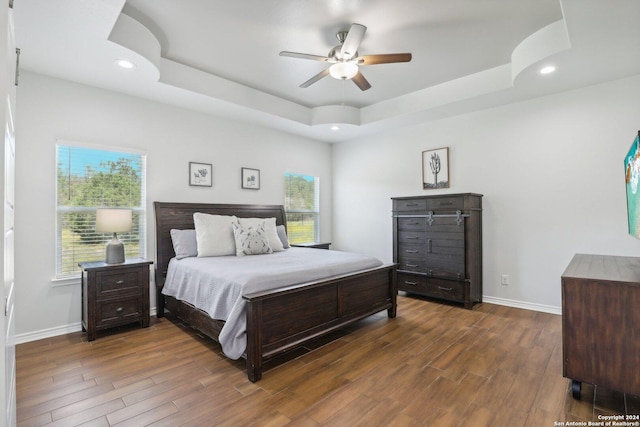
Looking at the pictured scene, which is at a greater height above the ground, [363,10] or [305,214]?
[363,10]

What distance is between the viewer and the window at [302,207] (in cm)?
543

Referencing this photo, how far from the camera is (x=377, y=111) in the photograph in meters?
4.69

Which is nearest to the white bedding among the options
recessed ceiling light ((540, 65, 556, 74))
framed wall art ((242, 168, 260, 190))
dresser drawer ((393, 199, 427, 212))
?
dresser drawer ((393, 199, 427, 212))

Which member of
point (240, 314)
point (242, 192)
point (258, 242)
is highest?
point (242, 192)

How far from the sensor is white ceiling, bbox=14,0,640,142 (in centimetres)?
243

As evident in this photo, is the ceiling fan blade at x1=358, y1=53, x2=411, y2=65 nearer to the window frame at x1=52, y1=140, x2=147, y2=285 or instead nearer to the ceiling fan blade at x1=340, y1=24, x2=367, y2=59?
the ceiling fan blade at x1=340, y1=24, x2=367, y2=59

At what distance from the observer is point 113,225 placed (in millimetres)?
3123

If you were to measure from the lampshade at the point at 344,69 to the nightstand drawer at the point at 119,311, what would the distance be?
300 centimetres

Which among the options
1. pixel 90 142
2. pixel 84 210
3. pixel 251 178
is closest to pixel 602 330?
pixel 251 178

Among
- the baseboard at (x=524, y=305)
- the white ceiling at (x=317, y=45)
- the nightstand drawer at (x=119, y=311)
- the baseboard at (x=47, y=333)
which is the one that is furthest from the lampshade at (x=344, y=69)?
the baseboard at (x=47, y=333)

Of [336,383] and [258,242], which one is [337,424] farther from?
[258,242]

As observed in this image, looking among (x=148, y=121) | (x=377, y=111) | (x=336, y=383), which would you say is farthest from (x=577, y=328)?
(x=148, y=121)

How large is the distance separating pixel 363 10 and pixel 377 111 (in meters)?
2.21

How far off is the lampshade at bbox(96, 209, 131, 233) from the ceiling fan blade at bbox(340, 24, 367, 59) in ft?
8.69
